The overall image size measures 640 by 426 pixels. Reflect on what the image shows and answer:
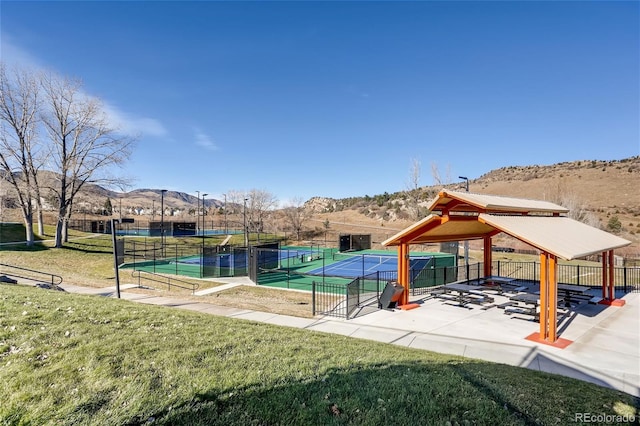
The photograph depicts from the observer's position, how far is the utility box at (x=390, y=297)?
12.4 meters

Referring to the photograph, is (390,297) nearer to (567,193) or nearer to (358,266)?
(358,266)

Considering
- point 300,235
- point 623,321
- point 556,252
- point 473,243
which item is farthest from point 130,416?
point 300,235

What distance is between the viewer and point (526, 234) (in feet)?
30.8

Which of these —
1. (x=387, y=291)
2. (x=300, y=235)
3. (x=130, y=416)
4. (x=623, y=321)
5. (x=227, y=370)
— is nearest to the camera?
(x=130, y=416)

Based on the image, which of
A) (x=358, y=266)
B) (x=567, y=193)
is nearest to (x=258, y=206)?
(x=358, y=266)

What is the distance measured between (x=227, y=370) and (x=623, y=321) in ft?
41.5

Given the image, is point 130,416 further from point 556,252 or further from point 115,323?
point 556,252

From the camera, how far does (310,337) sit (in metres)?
7.00

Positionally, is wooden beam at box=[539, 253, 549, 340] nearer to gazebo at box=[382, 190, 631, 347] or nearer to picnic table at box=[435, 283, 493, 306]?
gazebo at box=[382, 190, 631, 347]

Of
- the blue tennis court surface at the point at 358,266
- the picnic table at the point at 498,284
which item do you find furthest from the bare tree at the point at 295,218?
the picnic table at the point at 498,284

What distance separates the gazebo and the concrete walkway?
2.41 feet

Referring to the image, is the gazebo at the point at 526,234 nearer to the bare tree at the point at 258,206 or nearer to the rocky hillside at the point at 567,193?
the rocky hillside at the point at 567,193

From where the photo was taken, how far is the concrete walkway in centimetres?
732

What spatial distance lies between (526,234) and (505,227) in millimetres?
552
